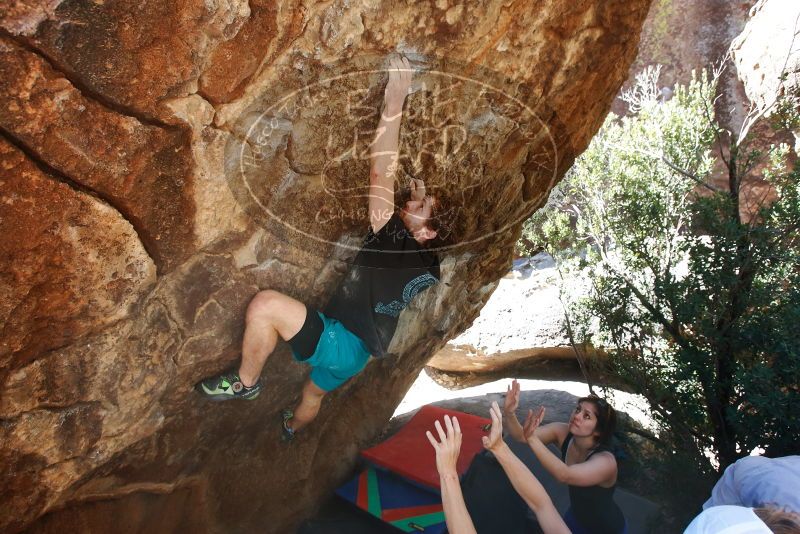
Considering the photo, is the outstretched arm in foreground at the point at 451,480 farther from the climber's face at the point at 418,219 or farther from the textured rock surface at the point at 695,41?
the textured rock surface at the point at 695,41

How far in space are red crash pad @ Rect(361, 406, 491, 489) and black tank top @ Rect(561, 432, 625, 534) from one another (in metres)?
1.05

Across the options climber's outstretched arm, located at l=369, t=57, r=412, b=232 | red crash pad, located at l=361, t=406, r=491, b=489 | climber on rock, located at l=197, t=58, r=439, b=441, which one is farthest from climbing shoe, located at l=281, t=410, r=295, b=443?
climber's outstretched arm, located at l=369, t=57, r=412, b=232

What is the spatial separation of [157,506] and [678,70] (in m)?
13.0

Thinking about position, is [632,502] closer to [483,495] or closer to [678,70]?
[483,495]

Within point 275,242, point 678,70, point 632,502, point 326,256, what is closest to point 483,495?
point 632,502

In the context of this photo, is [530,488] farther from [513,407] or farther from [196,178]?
[196,178]

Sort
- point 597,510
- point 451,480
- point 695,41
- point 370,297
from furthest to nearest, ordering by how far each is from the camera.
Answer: point 695,41 → point 597,510 → point 370,297 → point 451,480

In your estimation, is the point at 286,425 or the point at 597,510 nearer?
the point at 597,510

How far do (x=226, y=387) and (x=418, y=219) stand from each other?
4.11ft

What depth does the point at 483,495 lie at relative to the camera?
396 cm

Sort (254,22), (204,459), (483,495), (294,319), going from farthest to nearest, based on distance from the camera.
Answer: (483,495)
(204,459)
(294,319)
(254,22)

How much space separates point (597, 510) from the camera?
11.0 feet

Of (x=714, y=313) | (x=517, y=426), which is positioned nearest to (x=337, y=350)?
(x=517, y=426)

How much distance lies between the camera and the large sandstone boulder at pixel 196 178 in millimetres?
1890
